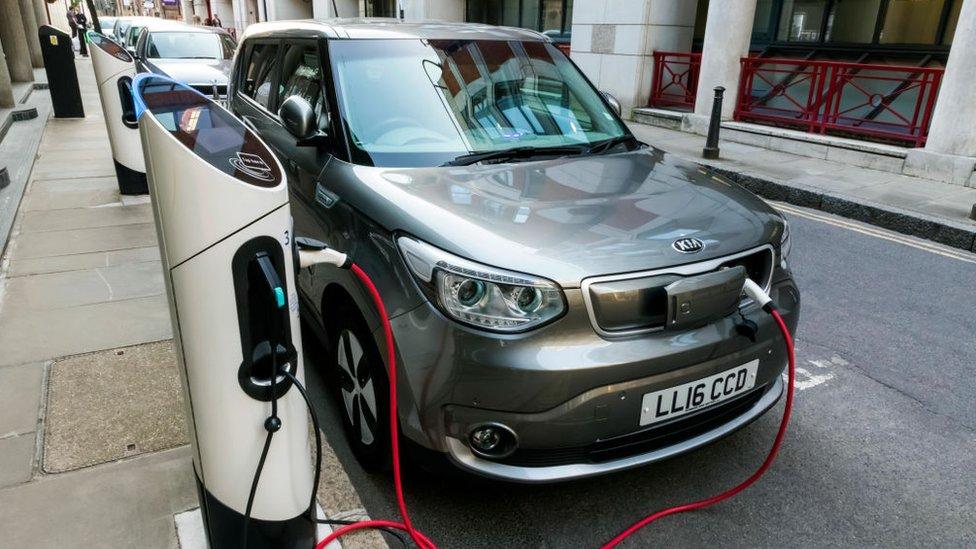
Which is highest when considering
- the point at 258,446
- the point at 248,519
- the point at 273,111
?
the point at 273,111

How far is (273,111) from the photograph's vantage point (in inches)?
166

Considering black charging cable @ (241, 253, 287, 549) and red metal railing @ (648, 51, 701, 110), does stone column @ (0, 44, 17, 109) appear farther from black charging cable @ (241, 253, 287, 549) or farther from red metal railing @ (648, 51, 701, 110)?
black charging cable @ (241, 253, 287, 549)

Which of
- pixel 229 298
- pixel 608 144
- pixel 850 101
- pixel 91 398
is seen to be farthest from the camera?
pixel 850 101

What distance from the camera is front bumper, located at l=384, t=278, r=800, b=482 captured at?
2.22 meters

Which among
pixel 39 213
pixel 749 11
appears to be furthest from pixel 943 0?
pixel 39 213

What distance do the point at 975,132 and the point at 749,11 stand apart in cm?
403

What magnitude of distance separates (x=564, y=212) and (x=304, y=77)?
1873 millimetres

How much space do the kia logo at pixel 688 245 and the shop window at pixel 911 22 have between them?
39.5 ft

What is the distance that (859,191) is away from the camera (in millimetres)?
7746

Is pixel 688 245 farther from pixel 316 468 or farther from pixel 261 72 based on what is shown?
pixel 261 72

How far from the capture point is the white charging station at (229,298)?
1.66m

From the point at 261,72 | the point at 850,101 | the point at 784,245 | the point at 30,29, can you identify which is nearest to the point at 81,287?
the point at 261,72

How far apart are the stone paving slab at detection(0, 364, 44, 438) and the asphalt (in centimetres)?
123

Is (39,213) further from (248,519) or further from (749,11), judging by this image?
(749,11)
